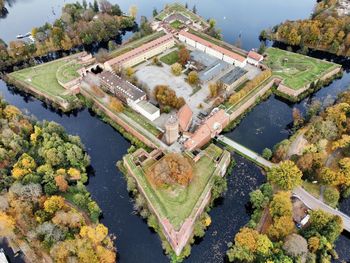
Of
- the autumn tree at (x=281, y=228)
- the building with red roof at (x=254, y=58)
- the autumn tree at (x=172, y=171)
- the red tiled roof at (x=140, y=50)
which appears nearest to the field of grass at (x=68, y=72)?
the red tiled roof at (x=140, y=50)

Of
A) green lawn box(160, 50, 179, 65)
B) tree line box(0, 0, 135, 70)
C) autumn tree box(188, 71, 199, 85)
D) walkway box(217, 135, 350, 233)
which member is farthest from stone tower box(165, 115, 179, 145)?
tree line box(0, 0, 135, 70)

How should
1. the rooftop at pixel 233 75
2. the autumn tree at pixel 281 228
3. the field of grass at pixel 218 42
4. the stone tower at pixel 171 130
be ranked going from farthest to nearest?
the field of grass at pixel 218 42, the rooftop at pixel 233 75, the stone tower at pixel 171 130, the autumn tree at pixel 281 228

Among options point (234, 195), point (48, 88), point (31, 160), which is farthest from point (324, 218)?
point (48, 88)

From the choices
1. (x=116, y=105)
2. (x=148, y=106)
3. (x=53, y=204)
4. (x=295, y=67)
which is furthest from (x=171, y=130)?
(x=295, y=67)

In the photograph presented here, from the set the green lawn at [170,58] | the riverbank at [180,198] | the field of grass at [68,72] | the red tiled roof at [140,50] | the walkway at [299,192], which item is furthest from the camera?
the green lawn at [170,58]

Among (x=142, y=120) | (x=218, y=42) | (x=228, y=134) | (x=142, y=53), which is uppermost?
(x=218, y=42)

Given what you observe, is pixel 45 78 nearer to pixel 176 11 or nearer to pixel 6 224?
pixel 6 224

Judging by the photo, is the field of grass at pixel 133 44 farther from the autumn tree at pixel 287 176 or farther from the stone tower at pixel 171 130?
the autumn tree at pixel 287 176
